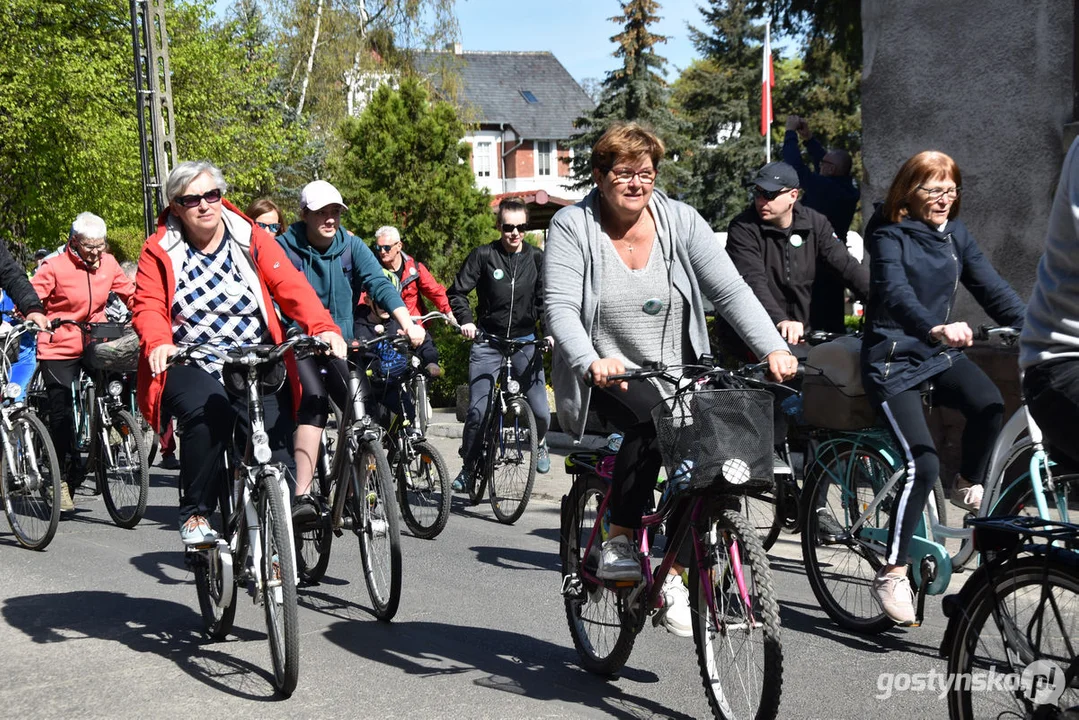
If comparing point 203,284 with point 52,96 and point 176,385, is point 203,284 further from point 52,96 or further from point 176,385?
point 52,96

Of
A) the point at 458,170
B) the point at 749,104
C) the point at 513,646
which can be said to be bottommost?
the point at 513,646

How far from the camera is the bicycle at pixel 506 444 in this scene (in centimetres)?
875

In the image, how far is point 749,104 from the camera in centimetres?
4594

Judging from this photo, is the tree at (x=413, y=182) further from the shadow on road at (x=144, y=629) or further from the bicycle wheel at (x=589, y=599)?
the bicycle wheel at (x=589, y=599)

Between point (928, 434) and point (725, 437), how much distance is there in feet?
4.89

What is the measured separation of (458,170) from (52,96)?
14.1 m

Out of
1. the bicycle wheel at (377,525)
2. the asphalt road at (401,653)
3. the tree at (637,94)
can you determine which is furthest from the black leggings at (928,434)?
the tree at (637,94)

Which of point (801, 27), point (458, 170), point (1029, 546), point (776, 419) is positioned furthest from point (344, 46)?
point (1029, 546)

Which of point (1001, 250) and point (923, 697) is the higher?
point (1001, 250)

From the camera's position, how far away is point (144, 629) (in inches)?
234

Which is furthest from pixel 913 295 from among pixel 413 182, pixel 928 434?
pixel 413 182

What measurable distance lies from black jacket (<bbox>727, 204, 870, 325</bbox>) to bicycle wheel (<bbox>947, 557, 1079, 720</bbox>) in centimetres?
369

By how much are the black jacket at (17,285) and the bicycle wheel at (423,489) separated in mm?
2446

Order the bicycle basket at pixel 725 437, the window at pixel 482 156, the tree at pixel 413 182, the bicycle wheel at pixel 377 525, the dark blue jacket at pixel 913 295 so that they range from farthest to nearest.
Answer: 1. the window at pixel 482 156
2. the tree at pixel 413 182
3. the bicycle wheel at pixel 377 525
4. the dark blue jacket at pixel 913 295
5. the bicycle basket at pixel 725 437
